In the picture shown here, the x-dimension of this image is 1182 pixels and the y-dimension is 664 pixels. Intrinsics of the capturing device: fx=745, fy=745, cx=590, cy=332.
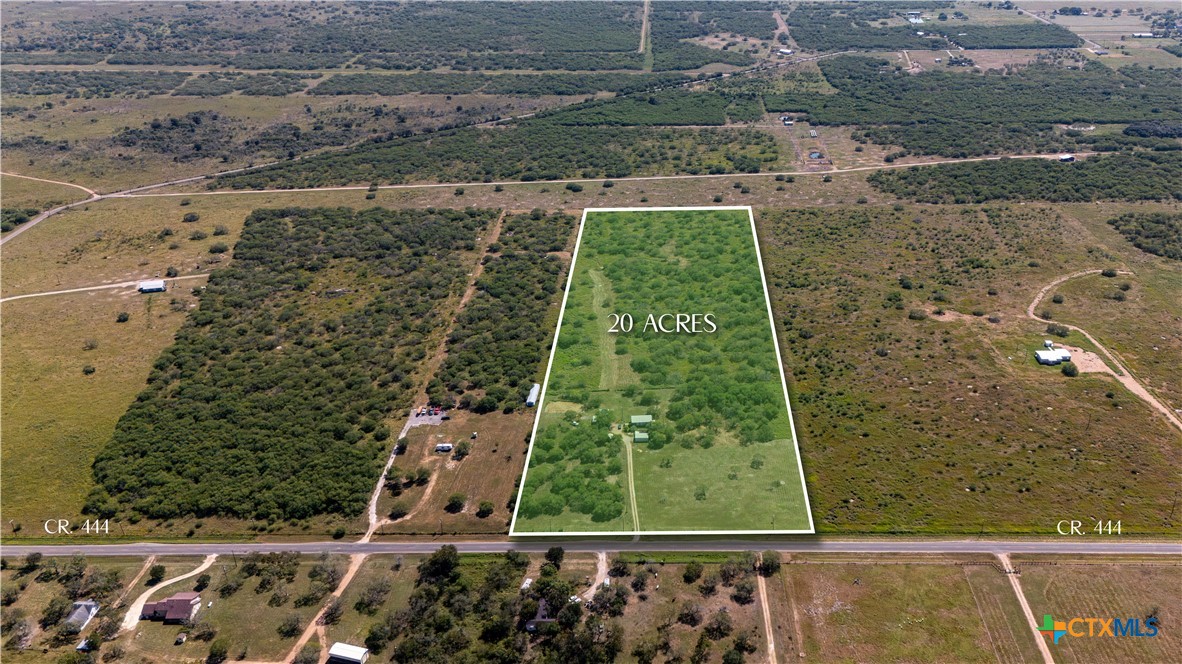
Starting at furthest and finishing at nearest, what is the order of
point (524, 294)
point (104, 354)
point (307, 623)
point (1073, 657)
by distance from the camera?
Result: point (524, 294), point (104, 354), point (307, 623), point (1073, 657)

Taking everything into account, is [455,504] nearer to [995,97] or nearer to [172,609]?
[172,609]

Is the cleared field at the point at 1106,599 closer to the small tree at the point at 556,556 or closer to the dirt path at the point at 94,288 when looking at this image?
the small tree at the point at 556,556

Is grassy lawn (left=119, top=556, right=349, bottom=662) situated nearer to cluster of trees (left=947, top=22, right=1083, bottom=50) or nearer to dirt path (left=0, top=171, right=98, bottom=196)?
dirt path (left=0, top=171, right=98, bottom=196)

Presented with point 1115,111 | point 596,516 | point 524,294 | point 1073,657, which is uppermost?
point 1115,111

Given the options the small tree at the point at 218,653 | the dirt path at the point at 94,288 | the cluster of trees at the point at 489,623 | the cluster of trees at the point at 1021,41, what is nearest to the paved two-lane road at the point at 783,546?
the cluster of trees at the point at 489,623

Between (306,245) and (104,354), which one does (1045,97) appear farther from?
(104,354)

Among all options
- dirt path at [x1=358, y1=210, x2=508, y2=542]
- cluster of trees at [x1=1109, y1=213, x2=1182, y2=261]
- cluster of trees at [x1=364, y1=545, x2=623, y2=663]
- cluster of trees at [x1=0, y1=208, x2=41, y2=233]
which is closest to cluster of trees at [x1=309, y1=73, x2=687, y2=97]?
dirt path at [x1=358, y1=210, x2=508, y2=542]

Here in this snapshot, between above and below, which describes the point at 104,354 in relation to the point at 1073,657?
above

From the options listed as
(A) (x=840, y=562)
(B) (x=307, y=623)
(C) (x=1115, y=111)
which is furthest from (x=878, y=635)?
(C) (x=1115, y=111)
